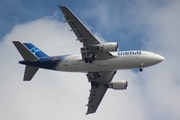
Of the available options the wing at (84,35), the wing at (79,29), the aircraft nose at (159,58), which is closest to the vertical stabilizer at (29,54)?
the wing at (84,35)

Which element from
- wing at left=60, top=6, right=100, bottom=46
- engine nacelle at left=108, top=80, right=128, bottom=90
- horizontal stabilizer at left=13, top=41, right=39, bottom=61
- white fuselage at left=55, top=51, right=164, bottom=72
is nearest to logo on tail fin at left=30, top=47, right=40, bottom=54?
horizontal stabilizer at left=13, top=41, right=39, bottom=61

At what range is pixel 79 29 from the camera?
7806 cm

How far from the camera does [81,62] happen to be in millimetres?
83062

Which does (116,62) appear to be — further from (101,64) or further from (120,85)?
(120,85)

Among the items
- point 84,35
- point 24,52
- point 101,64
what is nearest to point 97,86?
point 101,64

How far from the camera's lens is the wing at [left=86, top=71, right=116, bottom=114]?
90.2 meters

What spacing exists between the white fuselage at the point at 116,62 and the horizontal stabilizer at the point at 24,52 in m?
5.75

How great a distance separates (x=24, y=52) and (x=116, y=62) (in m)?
18.1

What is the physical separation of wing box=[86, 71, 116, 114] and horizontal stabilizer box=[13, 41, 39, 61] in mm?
12518

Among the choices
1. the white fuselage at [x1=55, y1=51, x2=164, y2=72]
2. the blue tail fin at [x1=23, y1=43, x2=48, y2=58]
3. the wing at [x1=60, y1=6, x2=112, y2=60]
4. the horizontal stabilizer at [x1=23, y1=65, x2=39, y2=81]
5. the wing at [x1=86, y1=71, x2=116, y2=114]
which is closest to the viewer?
the wing at [x1=60, y1=6, x2=112, y2=60]

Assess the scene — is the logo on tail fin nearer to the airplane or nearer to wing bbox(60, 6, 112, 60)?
the airplane

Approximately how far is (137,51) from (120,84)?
10951 millimetres

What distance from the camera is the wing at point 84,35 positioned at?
75.7 meters

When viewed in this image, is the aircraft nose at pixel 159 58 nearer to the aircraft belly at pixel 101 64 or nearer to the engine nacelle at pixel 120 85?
the aircraft belly at pixel 101 64
